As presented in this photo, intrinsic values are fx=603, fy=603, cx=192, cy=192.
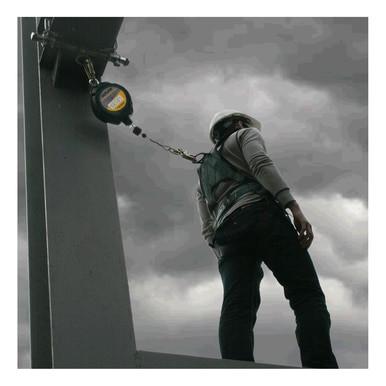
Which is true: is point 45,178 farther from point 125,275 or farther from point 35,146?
point 125,275

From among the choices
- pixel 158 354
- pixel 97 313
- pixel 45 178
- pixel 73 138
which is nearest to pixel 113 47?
pixel 73 138

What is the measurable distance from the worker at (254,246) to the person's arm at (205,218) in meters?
0.15

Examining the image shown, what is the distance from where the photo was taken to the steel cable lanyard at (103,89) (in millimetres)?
2643

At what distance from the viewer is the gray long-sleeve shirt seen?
2.56 meters

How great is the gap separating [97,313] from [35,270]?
0.51 metres

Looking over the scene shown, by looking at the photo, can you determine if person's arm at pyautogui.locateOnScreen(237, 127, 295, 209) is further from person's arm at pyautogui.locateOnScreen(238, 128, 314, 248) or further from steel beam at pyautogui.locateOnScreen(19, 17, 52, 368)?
steel beam at pyautogui.locateOnScreen(19, 17, 52, 368)

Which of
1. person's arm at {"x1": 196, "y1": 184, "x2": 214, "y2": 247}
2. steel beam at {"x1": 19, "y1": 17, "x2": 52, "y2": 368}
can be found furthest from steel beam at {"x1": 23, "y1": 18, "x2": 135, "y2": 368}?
person's arm at {"x1": 196, "y1": 184, "x2": 214, "y2": 247}

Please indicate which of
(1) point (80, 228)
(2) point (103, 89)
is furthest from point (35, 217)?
(2) point (103, 89)

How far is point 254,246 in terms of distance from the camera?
262 cm

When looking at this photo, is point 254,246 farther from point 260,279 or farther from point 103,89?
point 103,89

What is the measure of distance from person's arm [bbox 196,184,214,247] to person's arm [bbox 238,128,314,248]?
445 mm

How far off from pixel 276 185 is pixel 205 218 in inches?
21.7

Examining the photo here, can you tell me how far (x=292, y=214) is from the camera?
2.59 metres

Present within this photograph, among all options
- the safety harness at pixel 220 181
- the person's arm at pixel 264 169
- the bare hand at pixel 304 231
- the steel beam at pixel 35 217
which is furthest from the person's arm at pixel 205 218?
the steel beam at pixel 35 217
